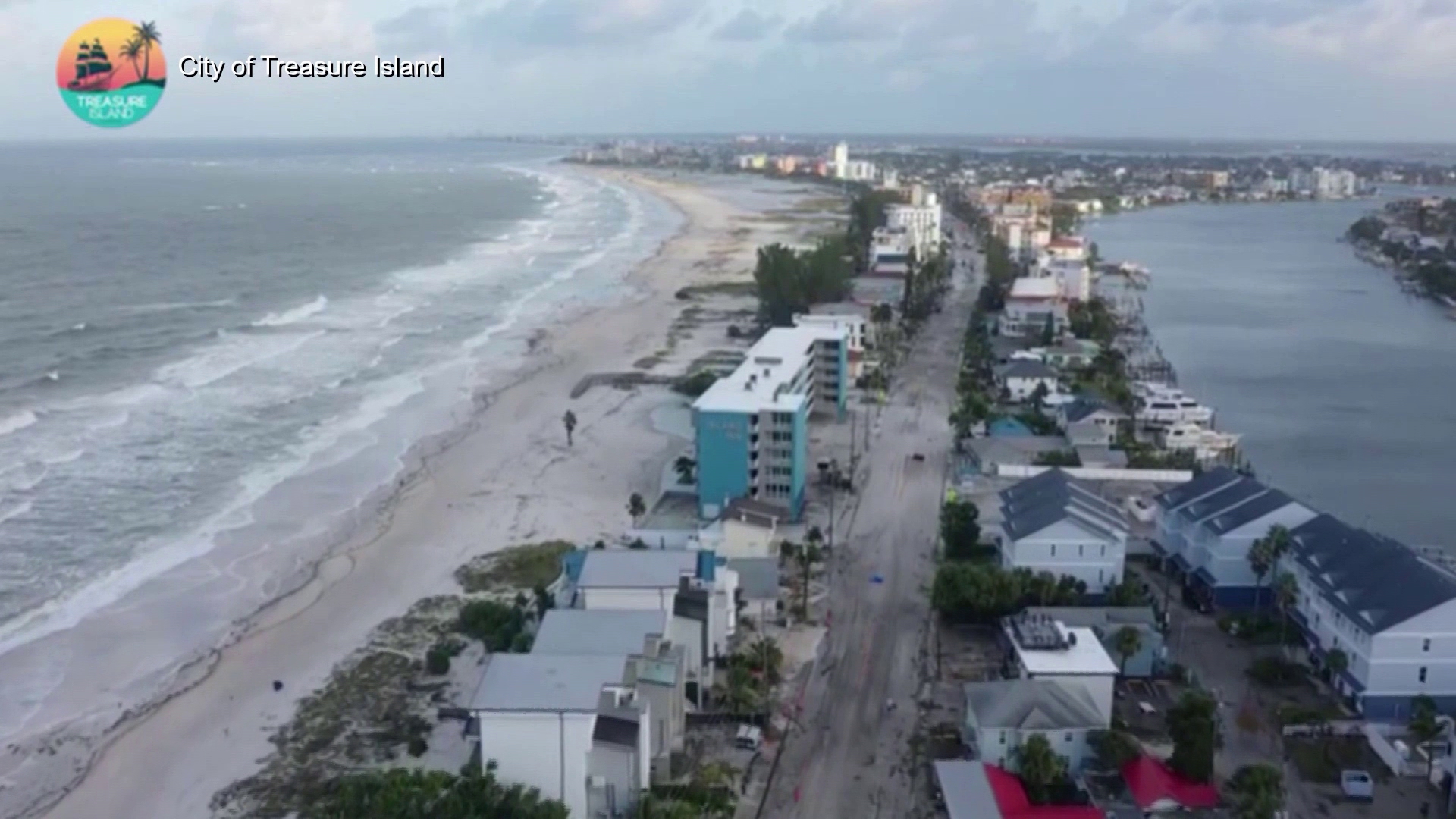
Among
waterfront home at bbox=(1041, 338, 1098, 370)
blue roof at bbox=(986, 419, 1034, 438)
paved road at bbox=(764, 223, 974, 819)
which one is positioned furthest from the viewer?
waterfront home at bbox=(1041, 338, 1098, 370)

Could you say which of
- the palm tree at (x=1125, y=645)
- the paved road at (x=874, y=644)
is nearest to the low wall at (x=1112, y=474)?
the paved road at (x=874, y=644)

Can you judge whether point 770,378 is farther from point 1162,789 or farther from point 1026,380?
point 1162,789

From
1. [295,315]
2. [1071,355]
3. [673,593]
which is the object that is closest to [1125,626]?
[673,593]

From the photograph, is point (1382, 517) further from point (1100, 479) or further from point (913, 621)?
point (913, 621)

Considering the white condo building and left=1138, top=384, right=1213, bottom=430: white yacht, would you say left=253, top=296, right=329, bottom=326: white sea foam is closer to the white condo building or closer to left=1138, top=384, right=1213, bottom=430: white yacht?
the white condo building

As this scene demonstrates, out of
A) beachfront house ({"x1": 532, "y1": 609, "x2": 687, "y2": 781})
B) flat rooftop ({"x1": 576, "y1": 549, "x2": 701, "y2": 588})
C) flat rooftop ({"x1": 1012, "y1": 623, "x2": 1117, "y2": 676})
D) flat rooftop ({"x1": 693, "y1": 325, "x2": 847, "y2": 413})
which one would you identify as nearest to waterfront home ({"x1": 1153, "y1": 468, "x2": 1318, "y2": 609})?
flat rooftop ({"x1": 1012, "y1": 623, "x2": 1117, "y2": 676})

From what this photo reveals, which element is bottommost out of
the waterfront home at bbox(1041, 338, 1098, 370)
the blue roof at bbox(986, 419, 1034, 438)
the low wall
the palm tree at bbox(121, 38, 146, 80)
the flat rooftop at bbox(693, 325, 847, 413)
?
the low wall

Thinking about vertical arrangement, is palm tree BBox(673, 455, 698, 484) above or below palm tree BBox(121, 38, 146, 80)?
below
